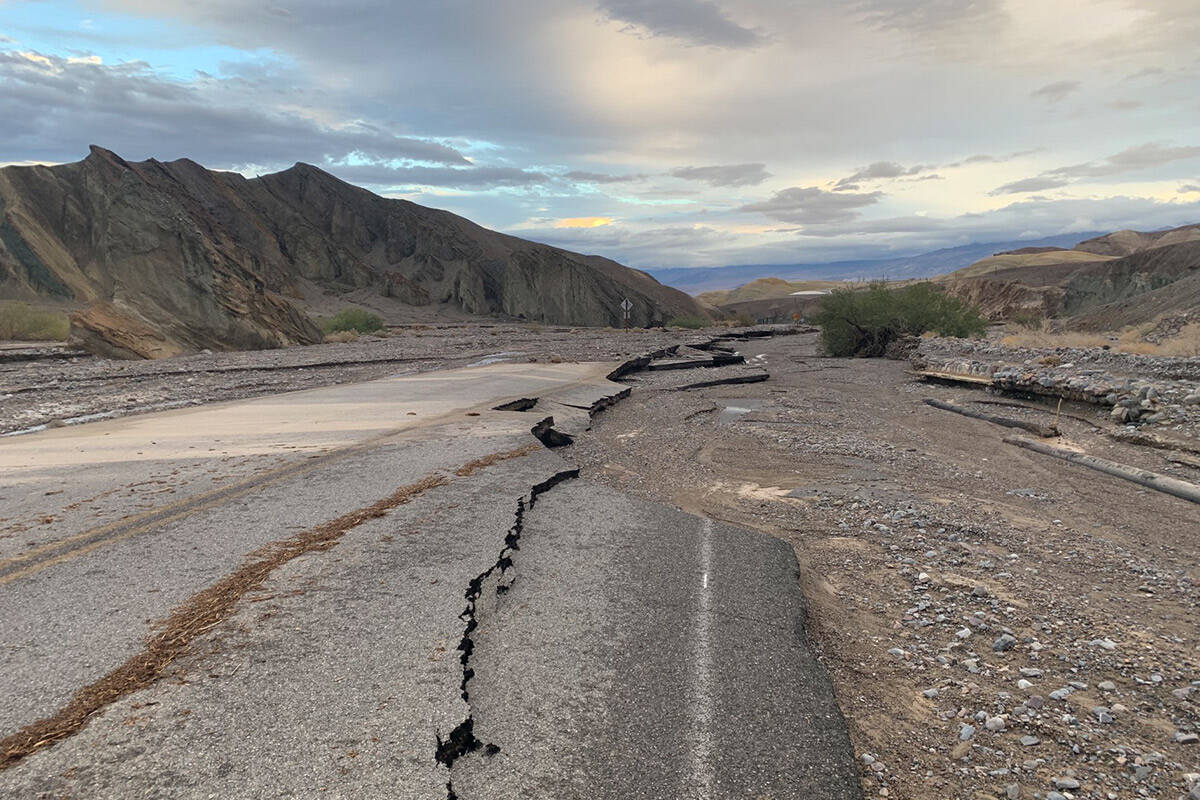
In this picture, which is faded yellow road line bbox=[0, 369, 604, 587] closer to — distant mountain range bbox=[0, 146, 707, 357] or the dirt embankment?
the dirt embankment

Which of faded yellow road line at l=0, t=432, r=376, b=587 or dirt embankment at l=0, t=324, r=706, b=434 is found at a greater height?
dirt embankment at l=0, t=324, r=706, b=434

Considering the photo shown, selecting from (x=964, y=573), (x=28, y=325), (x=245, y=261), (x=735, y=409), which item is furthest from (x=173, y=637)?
(x=245, y=261)

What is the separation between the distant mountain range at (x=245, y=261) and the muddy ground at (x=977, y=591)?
1027 inches

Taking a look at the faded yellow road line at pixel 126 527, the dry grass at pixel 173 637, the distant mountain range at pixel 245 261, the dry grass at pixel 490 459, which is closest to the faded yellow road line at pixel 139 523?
the faded yellow road line at pixel 126 527

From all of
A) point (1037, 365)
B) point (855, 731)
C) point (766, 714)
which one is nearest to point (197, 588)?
point (766, 714)

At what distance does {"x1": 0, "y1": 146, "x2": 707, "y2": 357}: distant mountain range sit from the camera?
106 feet

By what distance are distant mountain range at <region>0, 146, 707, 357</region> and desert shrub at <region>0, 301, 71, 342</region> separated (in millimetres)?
2467

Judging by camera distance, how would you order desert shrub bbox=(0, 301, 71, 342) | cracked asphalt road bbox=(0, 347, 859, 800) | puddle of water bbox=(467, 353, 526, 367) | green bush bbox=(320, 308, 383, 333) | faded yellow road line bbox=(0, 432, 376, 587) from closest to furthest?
cracked asphalt road bbox=(0, 347, 859, 800) < faded yellow road line bbox=(0, 432, 376, 587) < puddle of water bbox=(467, 353, 526, 367) < desert shrub bbox=(0, 301, 71, 342) < green bush bbox=(320, 308, 383, 333)

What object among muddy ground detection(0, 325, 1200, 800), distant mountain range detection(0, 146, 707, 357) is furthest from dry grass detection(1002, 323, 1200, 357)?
distant mountain range detection(0, 146, 707, 357)

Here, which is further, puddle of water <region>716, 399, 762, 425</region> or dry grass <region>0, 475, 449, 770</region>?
puddle of water <region>716, 399, 762, 425</region>

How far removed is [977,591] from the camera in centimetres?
515

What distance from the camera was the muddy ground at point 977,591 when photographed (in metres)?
3.28

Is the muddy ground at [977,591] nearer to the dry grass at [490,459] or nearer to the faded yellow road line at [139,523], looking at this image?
the dry grass at [490,459]

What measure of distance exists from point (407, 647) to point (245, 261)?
57664 mm
